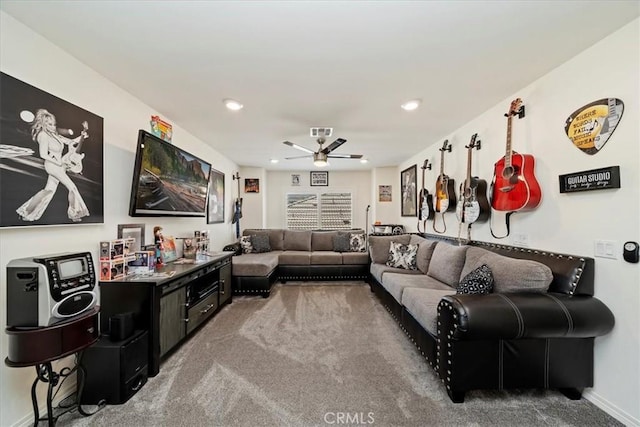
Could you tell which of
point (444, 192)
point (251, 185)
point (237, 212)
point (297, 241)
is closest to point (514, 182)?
point (444, 192)

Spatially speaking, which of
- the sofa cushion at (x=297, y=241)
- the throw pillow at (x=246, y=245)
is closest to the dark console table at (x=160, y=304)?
the throw pillow at (x=246, y=245)

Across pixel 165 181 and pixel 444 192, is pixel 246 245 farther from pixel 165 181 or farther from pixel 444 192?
pixel 444 192

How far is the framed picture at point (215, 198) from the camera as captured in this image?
4.58 m

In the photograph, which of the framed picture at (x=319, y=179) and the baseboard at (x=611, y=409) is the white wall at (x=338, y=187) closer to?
the framed picture at (x=319, y=179)

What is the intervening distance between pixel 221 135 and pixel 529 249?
12.7ft

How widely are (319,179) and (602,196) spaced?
5.49m

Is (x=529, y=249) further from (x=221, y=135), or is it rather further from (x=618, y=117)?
(x=221, y=135)

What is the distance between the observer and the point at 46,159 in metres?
1.76

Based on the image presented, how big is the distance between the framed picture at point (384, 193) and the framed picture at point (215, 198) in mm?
3560

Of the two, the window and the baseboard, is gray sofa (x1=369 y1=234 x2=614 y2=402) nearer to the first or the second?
the baseboard

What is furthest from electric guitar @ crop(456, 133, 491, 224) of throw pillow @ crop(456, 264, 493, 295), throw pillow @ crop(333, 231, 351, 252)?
throw pillow @ crop(333, 231, 351, 252)

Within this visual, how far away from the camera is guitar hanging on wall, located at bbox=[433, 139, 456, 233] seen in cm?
374

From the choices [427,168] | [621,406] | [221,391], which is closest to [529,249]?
[621,406]

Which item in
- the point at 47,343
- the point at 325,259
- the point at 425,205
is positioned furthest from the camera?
the point at 325,259
